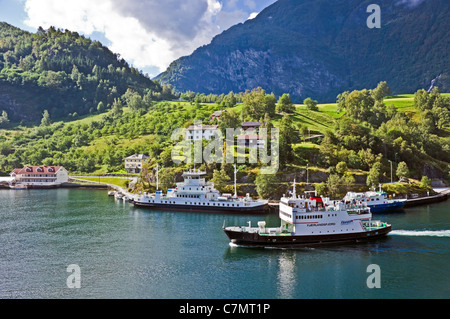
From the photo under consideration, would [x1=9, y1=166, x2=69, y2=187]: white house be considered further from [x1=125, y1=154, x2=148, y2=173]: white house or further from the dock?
the dock

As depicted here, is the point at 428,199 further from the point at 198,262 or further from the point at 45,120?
the point at 45,120

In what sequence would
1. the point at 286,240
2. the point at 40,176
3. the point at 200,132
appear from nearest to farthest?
1. the point at 286,240
2. the point at 200,132
3. the point at 40,176

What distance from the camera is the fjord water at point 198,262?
36250 mm

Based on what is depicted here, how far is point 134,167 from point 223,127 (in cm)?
3851

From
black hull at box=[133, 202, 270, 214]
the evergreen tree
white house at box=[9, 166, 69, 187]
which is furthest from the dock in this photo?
the evergreen tree

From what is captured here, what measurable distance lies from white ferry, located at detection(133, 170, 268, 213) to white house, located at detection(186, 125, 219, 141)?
126 ft

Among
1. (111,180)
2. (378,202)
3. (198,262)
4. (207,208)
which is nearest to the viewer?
(198,262)

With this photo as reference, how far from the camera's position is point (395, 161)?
99375 millimetres

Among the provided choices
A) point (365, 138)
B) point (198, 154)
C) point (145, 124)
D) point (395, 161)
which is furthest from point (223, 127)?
point (145, 124)

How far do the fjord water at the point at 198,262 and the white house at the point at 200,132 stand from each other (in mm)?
53803

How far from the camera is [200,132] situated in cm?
12025

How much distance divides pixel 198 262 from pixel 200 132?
7934 cm

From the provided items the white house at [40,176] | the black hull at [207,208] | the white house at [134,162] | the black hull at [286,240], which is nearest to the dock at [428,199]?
the black hull at [207,208]

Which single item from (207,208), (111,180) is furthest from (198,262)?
(111,180)
